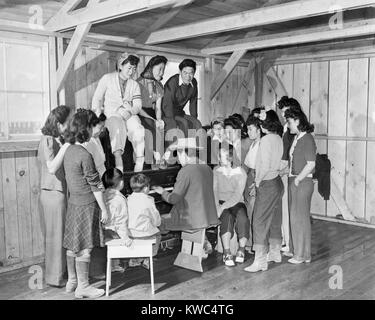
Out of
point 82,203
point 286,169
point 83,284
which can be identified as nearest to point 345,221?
point 286,169

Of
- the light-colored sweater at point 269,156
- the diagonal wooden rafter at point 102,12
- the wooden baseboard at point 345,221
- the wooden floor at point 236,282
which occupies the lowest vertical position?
the wooden floor at point 236,282

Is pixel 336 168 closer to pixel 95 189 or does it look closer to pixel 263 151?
pixel 263 151

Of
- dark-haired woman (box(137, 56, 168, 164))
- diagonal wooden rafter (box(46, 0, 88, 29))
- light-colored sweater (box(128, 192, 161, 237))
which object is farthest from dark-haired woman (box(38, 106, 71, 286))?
diagonal wooden rafter (box(46, 0, 88, 29))

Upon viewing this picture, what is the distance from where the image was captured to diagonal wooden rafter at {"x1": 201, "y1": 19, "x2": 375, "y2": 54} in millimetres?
5396

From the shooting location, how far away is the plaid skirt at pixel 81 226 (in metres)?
3.81

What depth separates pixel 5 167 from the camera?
4684mm

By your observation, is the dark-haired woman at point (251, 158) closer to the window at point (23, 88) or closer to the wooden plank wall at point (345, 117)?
Answer: the window at point (23, 88)

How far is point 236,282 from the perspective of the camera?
434 cm

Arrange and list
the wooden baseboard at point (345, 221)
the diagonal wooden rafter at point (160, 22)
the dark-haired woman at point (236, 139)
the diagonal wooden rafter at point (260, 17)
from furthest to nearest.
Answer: the wooden baseboard at point (345, 221) < the diagonal wooden rafter at point (160, 22) < the dark-haired woman at point (236, 139) < the diagonal wooden rafter at point (260, 17)

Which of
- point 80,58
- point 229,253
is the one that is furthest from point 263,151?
point 80,58

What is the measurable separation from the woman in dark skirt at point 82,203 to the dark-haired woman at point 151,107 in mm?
1185

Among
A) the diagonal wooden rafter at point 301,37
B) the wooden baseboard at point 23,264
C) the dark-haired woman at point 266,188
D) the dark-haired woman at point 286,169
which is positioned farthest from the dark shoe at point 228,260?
the diagonal wooden rafter at point 301,37

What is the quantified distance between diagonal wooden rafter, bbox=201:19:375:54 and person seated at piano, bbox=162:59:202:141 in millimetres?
1376

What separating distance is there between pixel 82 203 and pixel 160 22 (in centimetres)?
293
